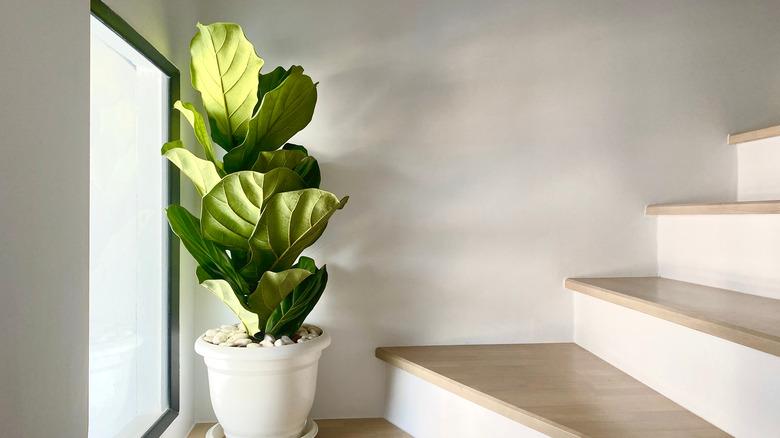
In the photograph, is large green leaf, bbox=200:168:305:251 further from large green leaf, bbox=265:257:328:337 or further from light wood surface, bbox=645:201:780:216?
light wood surface, bbox=645:201:780:216

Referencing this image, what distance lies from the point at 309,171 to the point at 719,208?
4.49ft

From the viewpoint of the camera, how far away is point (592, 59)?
216cm

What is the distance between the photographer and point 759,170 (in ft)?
6.78

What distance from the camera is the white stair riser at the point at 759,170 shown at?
1977mm

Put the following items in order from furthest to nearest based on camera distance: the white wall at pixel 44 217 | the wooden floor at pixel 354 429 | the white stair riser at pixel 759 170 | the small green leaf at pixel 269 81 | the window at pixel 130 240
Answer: the white stair riser at pixel 759 170 → the wooden floor at pixel 354 429 → the small green leaf at pixel 269 81 → the window at pixel 130 240 → the white wall at pixel 44 217

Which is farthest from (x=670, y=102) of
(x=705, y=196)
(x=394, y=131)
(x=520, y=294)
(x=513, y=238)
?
(x=394, y=131)

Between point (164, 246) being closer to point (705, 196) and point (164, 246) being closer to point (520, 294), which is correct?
point (520, 294)

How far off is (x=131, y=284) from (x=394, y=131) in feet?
3.52

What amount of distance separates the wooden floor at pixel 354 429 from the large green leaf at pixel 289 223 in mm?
731

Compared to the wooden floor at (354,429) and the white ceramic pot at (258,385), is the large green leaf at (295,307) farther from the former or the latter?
the wooden floor at (354,429)

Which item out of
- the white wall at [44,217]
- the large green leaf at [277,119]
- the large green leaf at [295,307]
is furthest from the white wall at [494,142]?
the white wall at [44,217]

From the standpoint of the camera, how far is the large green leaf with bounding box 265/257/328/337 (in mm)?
1616

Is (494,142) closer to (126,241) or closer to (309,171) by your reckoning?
(309,171)

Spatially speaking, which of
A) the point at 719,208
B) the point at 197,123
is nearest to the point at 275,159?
the point at 197,123
